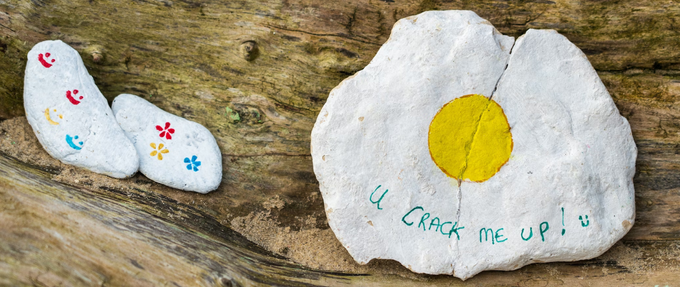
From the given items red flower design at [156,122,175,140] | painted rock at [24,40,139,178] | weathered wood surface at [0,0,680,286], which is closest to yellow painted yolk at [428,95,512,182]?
weathered wood surface at [0,0,680,286]

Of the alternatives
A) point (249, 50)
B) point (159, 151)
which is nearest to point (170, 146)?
point (159, 151)

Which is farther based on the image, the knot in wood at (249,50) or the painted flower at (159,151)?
the knot in wood at (249,50)

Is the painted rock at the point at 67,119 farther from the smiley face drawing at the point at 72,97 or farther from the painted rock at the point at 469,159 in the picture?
the painted rock at the point at 469,159

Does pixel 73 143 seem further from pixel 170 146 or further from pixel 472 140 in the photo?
pixel 472 140

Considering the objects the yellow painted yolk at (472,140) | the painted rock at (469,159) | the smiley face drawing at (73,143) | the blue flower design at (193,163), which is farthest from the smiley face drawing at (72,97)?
the yellow painted yolk at (472,140)

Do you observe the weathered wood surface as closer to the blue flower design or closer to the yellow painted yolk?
the blue flower design

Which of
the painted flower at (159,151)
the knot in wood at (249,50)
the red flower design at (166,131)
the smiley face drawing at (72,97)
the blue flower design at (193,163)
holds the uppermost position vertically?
the knot in wood at (249,50)
